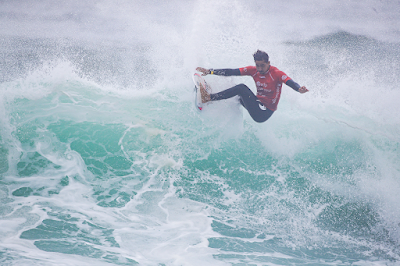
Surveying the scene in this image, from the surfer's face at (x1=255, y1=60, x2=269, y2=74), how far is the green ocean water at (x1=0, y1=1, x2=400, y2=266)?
1.17 m

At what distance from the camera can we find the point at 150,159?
16.4 ft

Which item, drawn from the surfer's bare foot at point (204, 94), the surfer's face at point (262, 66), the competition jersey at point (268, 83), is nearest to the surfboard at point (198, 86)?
the surfer's bare foot at point (204, 94)

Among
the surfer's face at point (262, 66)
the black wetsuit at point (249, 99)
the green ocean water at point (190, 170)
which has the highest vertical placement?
the surfer's face at point (262, 66)

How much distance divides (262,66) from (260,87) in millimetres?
442

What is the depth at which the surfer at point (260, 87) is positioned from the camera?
12.6 feet

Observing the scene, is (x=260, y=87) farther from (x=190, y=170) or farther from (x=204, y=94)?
(x=190, y=170)

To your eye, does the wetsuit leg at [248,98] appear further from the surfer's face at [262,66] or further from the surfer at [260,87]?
the surfer's face at [262,66]

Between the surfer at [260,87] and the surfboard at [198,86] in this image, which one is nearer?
the surfer at [260,87]

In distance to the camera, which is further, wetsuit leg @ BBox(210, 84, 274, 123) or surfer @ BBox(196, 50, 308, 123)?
wetsuit leg @ BBox(210, 84, 274, 123)

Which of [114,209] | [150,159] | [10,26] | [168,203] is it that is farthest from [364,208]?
[10,26]

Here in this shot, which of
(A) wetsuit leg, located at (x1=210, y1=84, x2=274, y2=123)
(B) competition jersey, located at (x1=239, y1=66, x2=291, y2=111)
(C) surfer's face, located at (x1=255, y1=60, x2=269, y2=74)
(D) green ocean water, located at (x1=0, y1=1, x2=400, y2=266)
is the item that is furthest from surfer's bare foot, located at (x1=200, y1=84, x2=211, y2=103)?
(C) surfer's face, located at (x1=255, y1=60, x2=269, y2=74)

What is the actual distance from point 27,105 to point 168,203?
12.8 feet

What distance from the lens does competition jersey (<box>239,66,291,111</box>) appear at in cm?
398

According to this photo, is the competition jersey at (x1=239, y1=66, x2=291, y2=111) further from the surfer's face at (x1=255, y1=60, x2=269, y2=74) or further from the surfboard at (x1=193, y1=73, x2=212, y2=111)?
the surfboard at (x1=193, y1=73, x2=212, y2=111)
